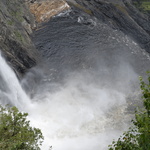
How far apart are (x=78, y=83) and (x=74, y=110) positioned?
5.85 meters

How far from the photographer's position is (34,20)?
45.1 m

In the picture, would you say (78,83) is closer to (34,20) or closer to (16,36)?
(16,36)

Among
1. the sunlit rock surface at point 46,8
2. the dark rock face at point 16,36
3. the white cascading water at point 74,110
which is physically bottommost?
the white cascading water at point 74,110

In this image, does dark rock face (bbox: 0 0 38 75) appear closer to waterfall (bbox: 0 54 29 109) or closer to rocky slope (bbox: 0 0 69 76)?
rocky slope (bbox: 0 0 69 76)

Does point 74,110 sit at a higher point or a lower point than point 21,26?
lower

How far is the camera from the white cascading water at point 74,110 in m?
24.3

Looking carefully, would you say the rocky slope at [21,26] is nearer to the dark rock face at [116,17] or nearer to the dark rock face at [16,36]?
the dark rock face at [16,36]

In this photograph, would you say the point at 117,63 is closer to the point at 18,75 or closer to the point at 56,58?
the point at 56,58

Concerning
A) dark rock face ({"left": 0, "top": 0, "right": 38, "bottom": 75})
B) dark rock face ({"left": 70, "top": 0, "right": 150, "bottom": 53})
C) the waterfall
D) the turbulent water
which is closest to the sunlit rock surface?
the turbulent water

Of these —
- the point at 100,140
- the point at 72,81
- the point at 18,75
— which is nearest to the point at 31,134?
the point at 100,140

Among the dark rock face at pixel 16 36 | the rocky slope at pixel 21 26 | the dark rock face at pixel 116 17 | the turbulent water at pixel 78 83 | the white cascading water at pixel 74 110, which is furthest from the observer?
the dark rock face at pixel 116 17

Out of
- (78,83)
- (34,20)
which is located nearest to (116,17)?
(34,20)

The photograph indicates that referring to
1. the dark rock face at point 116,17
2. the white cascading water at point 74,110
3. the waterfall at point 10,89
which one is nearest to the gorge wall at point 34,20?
the dark rock face at point 116,17

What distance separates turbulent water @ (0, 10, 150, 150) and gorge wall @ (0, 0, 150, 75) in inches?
66.8
